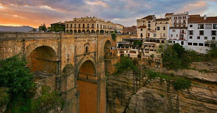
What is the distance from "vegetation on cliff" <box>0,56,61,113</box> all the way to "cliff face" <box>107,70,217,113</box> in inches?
535

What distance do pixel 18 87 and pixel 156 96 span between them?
53.3ft

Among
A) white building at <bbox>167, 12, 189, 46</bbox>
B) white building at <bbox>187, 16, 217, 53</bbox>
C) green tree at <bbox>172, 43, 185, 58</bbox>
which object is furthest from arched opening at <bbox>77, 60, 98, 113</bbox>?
white building at <bbox>187, 16, 217, 53</bbox>

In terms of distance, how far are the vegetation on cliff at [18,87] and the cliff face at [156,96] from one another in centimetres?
1358

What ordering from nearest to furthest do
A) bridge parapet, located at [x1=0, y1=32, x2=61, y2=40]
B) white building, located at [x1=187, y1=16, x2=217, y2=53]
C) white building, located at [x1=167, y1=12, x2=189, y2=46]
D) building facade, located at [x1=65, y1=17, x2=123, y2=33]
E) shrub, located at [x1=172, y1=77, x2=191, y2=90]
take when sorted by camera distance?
bridge parapet, located at [x1=0, y1=32, x2=61, y2=40] → shrub, located at [x1=172, y1=77, x2=191, y2=90] → white building, located at [x1=187, y1=16, x2=217, y2=53] → white building, located at [x1=167, y1=12, x2=189, y2=46] → building facade, located at [x1=65, y1=17, x2=123, y2=33]

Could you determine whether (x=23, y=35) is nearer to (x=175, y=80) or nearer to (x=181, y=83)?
(x=175, y=80)

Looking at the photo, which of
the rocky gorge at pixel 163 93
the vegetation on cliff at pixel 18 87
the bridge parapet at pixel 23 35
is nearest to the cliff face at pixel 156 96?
the rocky gorge at pixel 163 93

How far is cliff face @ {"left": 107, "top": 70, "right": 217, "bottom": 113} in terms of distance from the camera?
17.7 metres

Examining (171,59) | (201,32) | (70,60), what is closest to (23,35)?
(70,60)

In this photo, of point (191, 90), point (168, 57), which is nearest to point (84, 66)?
point (168, 57)

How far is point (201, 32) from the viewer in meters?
23.6

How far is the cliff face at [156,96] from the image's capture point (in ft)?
58.0

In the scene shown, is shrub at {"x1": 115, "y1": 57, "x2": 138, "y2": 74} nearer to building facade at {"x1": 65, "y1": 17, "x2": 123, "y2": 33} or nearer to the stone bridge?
the stone bridge

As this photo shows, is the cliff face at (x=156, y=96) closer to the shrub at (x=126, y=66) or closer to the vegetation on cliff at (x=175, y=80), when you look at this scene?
the vegetation on cliff at (x=175, y=80)

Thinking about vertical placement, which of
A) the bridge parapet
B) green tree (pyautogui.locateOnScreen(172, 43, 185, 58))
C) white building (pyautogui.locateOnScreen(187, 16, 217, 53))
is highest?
white building (pyautogui.locateOnScreen(187, 16, 217, 53))
